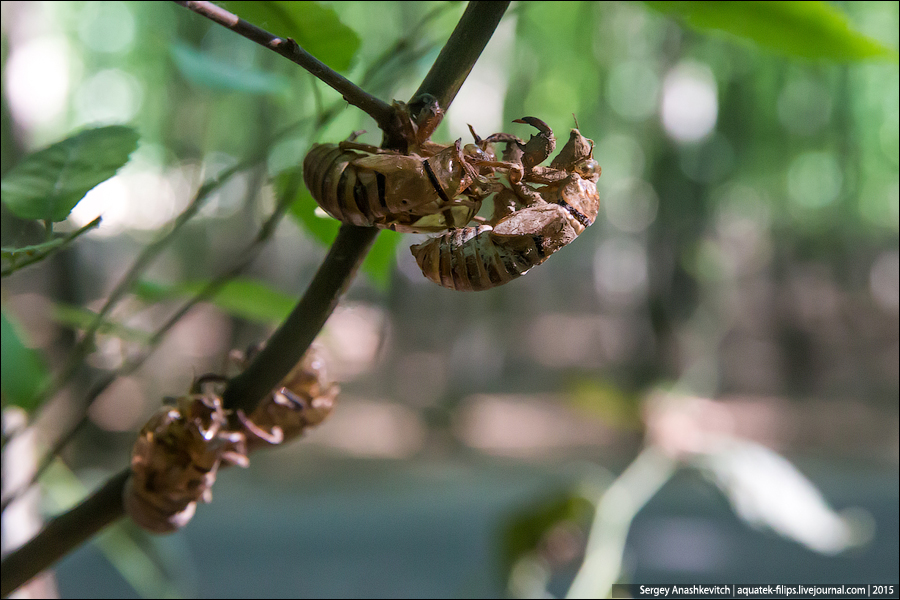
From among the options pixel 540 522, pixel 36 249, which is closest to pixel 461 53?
pixel 36 249

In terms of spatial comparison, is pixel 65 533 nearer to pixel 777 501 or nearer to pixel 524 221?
pixel 524 221

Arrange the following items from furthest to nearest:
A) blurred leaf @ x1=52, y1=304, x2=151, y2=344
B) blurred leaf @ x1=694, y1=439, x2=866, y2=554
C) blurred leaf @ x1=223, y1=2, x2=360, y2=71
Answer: blurred leaf @ x1=694, y1=439, x2=866, y2=554
blurred leaf @ x1=52, y1=304, x2=151, y2=344
blurred leaf @ x1=223, y1=2, x2=360, y2=71

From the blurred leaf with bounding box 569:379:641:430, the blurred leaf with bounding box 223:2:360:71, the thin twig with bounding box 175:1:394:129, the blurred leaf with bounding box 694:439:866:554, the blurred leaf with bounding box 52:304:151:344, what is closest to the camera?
the thin twig with bounding box 175:1:394:129

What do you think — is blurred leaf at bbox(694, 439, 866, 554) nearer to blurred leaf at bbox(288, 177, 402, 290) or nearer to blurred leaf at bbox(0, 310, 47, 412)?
blurred leaf at bbox(288, 177, 402, 290)

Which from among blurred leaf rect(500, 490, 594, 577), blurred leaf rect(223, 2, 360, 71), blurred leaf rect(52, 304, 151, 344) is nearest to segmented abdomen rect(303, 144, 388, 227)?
blurred leaf rect(223, 2, 360, 71)

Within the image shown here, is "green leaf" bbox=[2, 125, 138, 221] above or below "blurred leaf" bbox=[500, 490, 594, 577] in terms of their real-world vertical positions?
above
